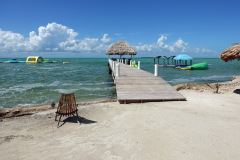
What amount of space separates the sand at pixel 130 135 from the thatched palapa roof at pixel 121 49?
23.5m

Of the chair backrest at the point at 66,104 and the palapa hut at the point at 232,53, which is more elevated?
the palapa hut at the point at 232,53

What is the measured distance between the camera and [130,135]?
154 inches

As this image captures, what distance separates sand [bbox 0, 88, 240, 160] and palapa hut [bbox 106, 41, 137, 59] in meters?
23.5

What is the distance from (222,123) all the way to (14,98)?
34.4 ft

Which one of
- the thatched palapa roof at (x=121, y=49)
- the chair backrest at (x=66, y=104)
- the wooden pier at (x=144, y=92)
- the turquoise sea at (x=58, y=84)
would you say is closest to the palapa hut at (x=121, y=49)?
the thatched palapa roof at (x=121, y=49)

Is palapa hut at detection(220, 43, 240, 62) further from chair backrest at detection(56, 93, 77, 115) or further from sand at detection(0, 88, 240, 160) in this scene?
chair backrest at detection(56, 93, 77, 115)

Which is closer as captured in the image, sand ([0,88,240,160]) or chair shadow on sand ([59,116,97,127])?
sand ([0,88,240,160])

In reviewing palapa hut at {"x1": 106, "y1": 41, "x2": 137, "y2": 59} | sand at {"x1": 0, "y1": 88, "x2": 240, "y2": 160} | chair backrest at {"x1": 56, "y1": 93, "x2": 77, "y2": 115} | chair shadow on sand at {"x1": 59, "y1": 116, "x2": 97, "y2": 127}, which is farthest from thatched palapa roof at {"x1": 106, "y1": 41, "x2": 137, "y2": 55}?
chair backrest at {"x1": 56, "y1": 93, "x2": 77, "y2": 115}

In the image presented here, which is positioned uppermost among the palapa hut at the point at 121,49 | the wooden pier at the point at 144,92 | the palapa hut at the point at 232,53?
the palapa hut at the point at 121,49

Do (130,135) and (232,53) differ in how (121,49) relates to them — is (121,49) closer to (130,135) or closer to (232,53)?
(232,53)

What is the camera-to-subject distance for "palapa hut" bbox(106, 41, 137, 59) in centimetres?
2878

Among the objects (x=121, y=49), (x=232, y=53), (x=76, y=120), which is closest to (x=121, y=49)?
(x=121, y=49)

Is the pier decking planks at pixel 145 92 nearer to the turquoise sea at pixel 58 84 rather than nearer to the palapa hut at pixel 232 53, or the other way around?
the turquoise sea at pixel 58 84

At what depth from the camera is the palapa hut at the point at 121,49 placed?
2878cm
